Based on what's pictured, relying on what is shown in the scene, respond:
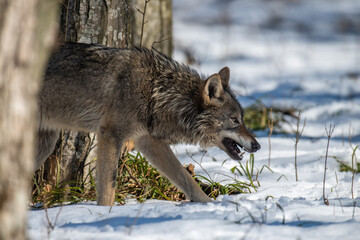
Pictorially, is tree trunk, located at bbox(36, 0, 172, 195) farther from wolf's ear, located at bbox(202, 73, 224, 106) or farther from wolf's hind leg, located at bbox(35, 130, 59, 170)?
wolf's ear, located at bbox(202, 73, 224, 106)

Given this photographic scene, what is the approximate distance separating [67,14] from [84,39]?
0.94ft

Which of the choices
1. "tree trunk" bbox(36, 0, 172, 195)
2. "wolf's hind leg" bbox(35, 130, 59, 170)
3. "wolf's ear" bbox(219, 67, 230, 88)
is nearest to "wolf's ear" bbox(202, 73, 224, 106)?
"wolf's ear" bbox(219, 67, 230, 88)

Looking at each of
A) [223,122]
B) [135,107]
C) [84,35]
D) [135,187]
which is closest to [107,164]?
[135,107]

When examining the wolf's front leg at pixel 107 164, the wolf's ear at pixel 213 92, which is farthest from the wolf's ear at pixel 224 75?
the wolf's front leg at pixel 107 164

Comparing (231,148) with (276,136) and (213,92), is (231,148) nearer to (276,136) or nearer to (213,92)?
(213,92)

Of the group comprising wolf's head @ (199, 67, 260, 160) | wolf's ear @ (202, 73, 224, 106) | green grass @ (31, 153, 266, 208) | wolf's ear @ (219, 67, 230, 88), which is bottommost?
green grass @ (31, 153, 266, 208)

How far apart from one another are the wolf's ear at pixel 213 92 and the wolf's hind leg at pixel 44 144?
150 centimetres

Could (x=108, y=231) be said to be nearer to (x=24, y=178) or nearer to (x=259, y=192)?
(x=24, y=178)

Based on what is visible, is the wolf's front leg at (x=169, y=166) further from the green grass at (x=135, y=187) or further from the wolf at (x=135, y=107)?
the green grass at (x=135, y=187)

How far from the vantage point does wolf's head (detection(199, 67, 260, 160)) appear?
4449mm

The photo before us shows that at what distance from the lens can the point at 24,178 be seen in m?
2.03

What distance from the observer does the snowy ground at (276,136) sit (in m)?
2.93

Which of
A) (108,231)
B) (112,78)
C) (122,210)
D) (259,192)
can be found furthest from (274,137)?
(108,231)

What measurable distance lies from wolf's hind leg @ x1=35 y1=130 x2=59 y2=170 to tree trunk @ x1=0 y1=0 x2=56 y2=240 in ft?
8.16
